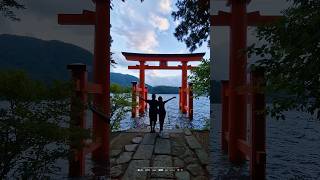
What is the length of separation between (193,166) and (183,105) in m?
9.32

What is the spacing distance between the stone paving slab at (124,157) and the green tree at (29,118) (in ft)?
6.27

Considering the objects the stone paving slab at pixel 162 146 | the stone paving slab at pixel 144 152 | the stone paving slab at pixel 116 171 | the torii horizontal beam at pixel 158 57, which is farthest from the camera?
the torii horizontal beam at pixel 158 57

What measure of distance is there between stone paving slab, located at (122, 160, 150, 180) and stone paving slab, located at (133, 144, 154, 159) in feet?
0.75

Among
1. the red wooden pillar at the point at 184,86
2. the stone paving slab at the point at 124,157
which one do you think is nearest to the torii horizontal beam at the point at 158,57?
the red wooden pillar at the point at 184,86

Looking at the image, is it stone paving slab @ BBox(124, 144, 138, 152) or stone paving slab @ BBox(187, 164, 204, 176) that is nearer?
stone paving slab @ BBox(187, 164, 204, 176)

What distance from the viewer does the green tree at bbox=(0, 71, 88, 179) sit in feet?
9.69

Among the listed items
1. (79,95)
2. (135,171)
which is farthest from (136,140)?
(79,95)

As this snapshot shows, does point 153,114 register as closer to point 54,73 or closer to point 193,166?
point 193,166

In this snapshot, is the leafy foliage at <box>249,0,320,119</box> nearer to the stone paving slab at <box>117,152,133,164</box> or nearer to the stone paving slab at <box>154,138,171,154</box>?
the stone paving slab at <box>117,152,133,164</box>

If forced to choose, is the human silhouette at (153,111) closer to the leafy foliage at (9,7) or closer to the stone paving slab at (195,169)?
the stone paving slab at (195,169)

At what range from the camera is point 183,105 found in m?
14.3

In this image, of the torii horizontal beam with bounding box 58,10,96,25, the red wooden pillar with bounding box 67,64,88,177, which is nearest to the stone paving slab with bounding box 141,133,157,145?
the red wooden pillar with bounding box 67,64,88,177

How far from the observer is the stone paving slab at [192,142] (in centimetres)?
591

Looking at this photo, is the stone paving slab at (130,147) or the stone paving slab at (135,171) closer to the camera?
the stone paving slab at (135,171)
